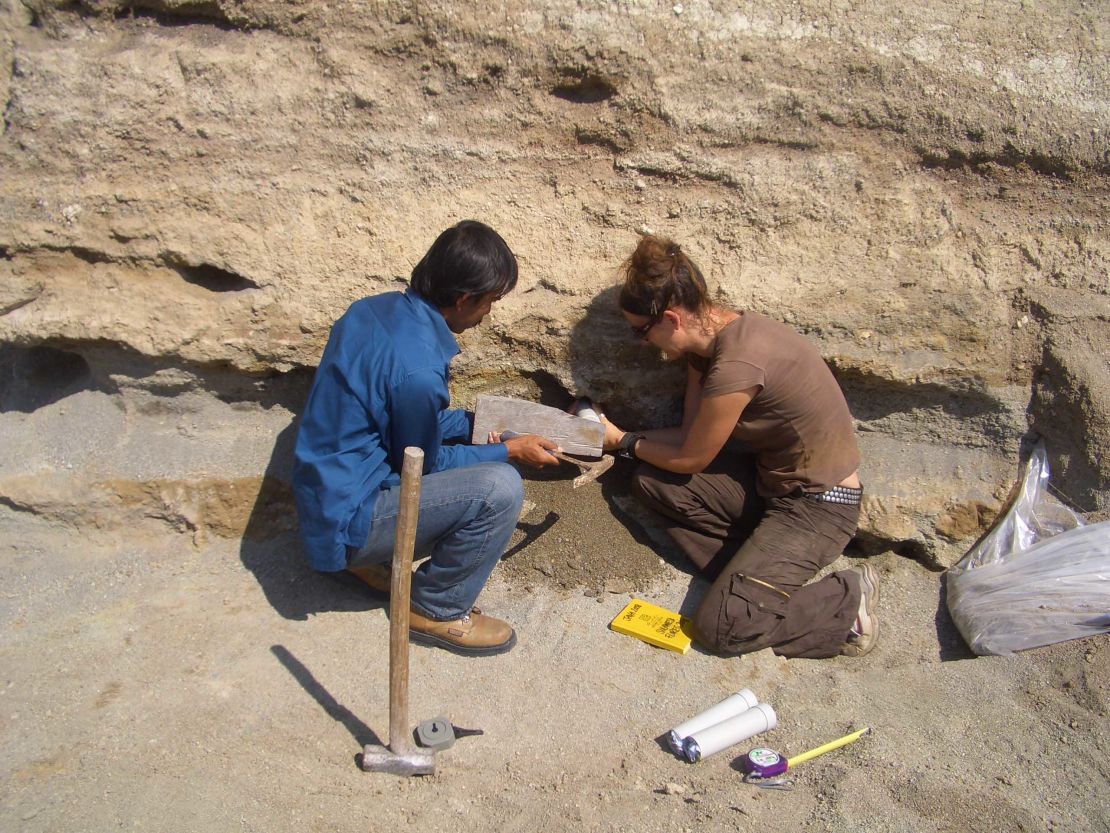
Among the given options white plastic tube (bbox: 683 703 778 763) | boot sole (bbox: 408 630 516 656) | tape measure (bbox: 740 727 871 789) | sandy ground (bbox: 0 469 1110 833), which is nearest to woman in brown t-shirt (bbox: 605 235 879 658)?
sandy ground (bbox: 0 469 1110 833)

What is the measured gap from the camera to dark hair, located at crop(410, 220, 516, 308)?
2.46 metres

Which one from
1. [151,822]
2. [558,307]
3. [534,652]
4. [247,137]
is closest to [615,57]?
[558,307]

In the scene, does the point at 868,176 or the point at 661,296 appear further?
the point at 868,176

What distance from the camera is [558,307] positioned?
10.3 feet

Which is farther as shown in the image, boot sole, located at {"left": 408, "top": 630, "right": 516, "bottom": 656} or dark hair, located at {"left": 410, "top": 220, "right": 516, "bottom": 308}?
boot sole, located at {"left": 408, "top": 630, "right": 516, "bottom": 656}

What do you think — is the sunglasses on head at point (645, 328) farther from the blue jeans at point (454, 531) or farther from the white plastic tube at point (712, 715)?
the white plastic tube at point (712, 715)

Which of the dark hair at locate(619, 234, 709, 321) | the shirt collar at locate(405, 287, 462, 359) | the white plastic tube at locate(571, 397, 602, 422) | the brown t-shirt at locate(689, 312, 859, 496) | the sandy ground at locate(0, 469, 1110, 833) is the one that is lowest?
the sandy ground at locate(0, 469, 1110, 833)

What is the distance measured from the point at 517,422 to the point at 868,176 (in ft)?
5.18

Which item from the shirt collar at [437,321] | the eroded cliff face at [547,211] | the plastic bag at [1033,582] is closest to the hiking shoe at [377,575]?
the eroded cliff face at [547,211]

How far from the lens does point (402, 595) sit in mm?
2221

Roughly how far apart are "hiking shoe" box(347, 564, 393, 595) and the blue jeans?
17 cm

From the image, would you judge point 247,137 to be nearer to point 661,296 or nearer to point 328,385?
point 328,385

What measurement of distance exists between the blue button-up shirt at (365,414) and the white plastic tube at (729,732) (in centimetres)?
111

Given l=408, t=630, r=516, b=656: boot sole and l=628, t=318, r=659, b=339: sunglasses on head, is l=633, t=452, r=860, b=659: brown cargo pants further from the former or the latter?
l=408, t=630, r=516, b=656: boot sole
